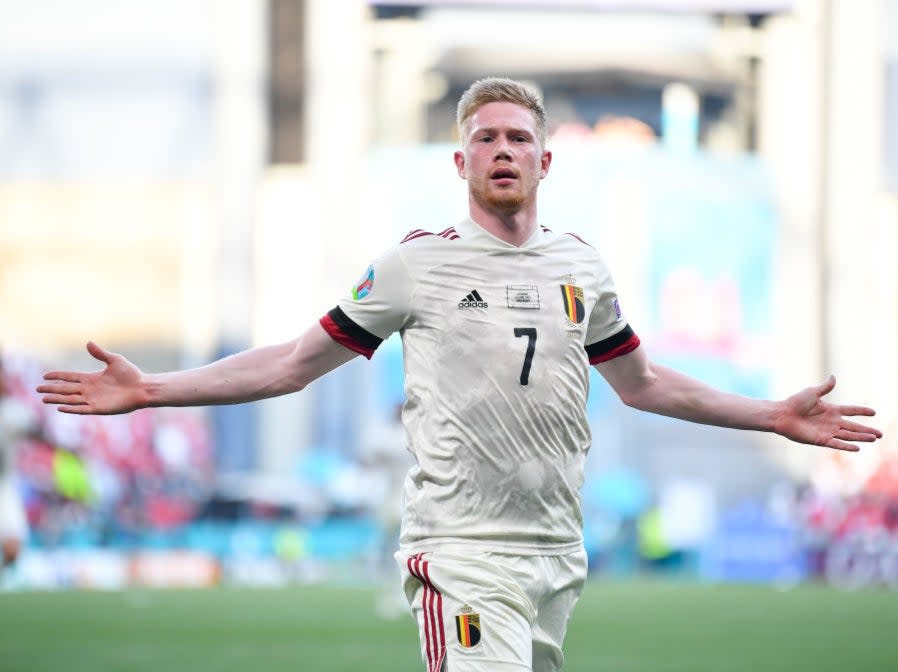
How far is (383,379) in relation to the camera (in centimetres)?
3372

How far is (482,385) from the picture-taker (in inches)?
180

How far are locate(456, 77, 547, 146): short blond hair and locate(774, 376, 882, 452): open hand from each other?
48.2 inches

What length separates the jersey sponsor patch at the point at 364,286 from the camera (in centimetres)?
471

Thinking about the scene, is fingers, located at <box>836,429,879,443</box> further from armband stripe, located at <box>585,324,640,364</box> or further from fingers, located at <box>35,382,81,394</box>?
fingers, located at <box>35,382,81,394</box>

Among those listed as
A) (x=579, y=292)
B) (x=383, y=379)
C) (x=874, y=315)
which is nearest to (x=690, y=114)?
(x=874, y=315)

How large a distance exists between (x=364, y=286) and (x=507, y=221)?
1.48ft

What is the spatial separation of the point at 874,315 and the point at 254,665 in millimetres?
27807

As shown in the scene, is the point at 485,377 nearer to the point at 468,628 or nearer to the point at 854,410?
the point at 468,628

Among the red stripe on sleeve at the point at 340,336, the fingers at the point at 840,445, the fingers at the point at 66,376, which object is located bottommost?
the fingers at the point at 840,445

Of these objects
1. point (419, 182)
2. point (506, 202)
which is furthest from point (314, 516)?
point (506, 202)

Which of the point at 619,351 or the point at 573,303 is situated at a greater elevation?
the point at 573,303

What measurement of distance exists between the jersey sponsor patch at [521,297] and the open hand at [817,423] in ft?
3.40

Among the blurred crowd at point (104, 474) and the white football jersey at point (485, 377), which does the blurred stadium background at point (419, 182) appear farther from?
the white football jersey at point (485, 377)

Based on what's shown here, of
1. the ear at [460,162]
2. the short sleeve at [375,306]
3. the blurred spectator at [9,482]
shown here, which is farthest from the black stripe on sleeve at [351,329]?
the blurred spectator at [9,482]
